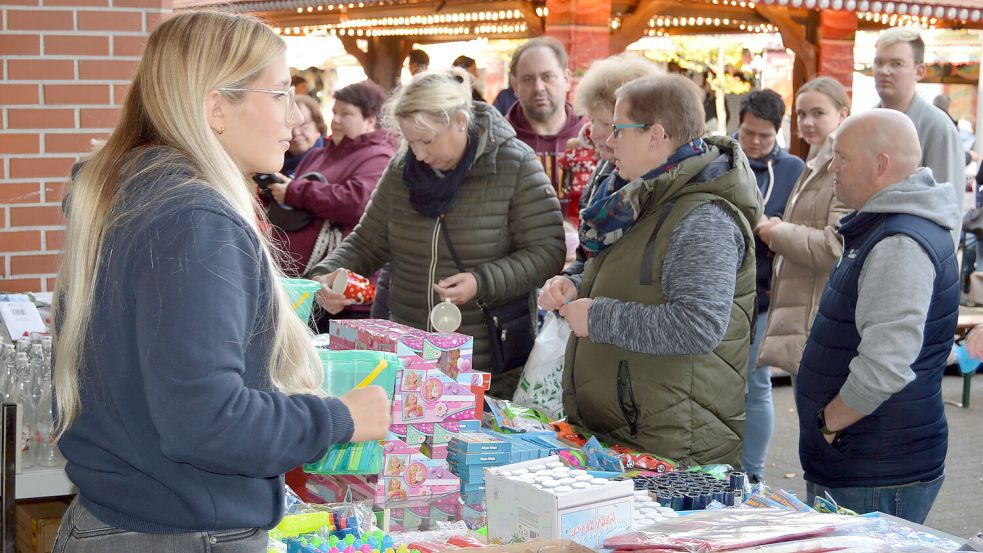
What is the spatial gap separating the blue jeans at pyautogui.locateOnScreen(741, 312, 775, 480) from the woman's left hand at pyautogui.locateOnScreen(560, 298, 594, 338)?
1824 mm

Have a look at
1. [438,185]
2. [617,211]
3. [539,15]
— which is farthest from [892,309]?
[539,15]

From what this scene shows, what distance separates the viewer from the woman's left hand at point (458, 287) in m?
3.38

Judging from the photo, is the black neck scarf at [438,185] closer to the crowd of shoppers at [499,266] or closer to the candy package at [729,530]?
the crowd of shoppers at [499,266]

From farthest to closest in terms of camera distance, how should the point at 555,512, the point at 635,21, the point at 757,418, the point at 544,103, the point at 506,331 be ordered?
the point at 635,21, the point at 544,103, the point at 757,418, the point at 506,331, the point at 555,512

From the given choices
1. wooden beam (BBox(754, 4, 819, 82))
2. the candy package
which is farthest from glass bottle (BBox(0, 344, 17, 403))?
wooden beam (BBox(754, 4, 819, 82))

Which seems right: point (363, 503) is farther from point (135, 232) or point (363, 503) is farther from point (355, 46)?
point (355, 46)

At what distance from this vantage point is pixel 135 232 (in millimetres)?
1487

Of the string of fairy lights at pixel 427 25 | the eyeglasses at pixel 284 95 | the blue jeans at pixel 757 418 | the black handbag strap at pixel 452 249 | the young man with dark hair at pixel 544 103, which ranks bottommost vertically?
the blue jeans at pixel 757 418

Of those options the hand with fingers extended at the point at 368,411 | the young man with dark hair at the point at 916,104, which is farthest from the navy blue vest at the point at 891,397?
the young man with dark hair at the point at 916,104

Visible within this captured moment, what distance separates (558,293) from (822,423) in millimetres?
850

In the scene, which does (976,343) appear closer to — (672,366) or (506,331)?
(672,366)

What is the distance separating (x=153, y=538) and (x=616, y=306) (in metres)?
1.53

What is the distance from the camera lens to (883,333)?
2719 millimetres

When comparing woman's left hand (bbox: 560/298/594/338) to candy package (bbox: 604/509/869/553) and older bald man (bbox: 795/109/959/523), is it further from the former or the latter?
candy package (bbox: 604/509/869/553)
